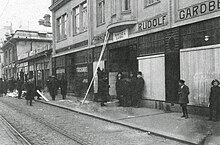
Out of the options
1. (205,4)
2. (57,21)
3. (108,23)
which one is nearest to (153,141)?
(205,4)

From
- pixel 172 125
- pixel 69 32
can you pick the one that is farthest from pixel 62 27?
pixel 172 125

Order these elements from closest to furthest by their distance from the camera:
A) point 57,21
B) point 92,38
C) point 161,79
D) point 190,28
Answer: point 190,28 < point 161,79 < point 92,38 < point 57,21

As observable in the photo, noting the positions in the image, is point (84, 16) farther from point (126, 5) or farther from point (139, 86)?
point (139, 86)

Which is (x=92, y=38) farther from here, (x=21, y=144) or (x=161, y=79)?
(x=21, y=144)

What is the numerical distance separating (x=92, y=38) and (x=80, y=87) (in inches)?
165

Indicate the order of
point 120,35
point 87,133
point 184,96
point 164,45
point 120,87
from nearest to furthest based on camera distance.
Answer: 1. point 87,133
2. point 184,96
3. point 164,45
4. point 120,87
5. point 120,35

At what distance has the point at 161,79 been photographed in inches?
500

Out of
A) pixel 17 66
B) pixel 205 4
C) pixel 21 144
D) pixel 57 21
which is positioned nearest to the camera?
pixel 21 144

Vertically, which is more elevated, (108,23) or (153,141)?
(108,23)

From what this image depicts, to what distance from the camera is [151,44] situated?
1331 centimetres

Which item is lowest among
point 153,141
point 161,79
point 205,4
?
point 153,141

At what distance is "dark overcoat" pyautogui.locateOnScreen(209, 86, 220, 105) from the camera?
30.9 ft

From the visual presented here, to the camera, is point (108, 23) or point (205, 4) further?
point (108, 23)

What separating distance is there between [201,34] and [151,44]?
3.14 meters
